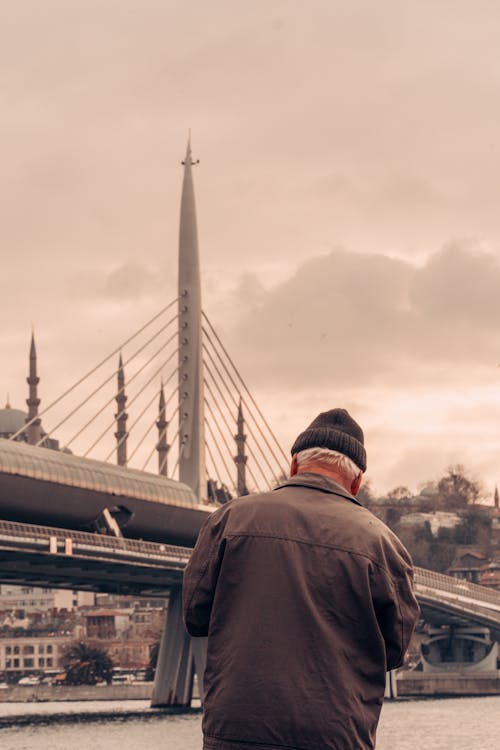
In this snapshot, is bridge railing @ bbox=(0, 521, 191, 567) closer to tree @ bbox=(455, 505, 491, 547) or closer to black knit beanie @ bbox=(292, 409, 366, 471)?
black knit beanie @ bbox=(292, 409, 366, 471)

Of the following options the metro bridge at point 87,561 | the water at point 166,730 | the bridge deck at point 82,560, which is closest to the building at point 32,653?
the metro bridge at point 87,561

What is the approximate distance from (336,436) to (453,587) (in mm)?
72878

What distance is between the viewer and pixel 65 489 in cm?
5166

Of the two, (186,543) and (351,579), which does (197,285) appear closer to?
(186,543)

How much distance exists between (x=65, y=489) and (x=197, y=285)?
15.9 metres

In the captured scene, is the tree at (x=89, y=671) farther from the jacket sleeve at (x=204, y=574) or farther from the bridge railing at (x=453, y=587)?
the jacket sleeve at (x=204, y=574)

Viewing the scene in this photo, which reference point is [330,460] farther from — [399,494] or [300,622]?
[399,494]

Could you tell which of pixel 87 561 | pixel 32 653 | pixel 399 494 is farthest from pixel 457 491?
pixel 87 561

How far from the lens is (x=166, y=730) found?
155ft

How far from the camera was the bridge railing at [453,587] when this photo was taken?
7212cm

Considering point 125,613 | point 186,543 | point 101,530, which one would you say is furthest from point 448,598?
point 125,613

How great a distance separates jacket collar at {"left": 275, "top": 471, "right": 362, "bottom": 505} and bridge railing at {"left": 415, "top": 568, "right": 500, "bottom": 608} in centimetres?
6494

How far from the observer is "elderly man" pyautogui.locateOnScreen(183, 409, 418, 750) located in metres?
4.28

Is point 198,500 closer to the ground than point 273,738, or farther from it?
farther from it
